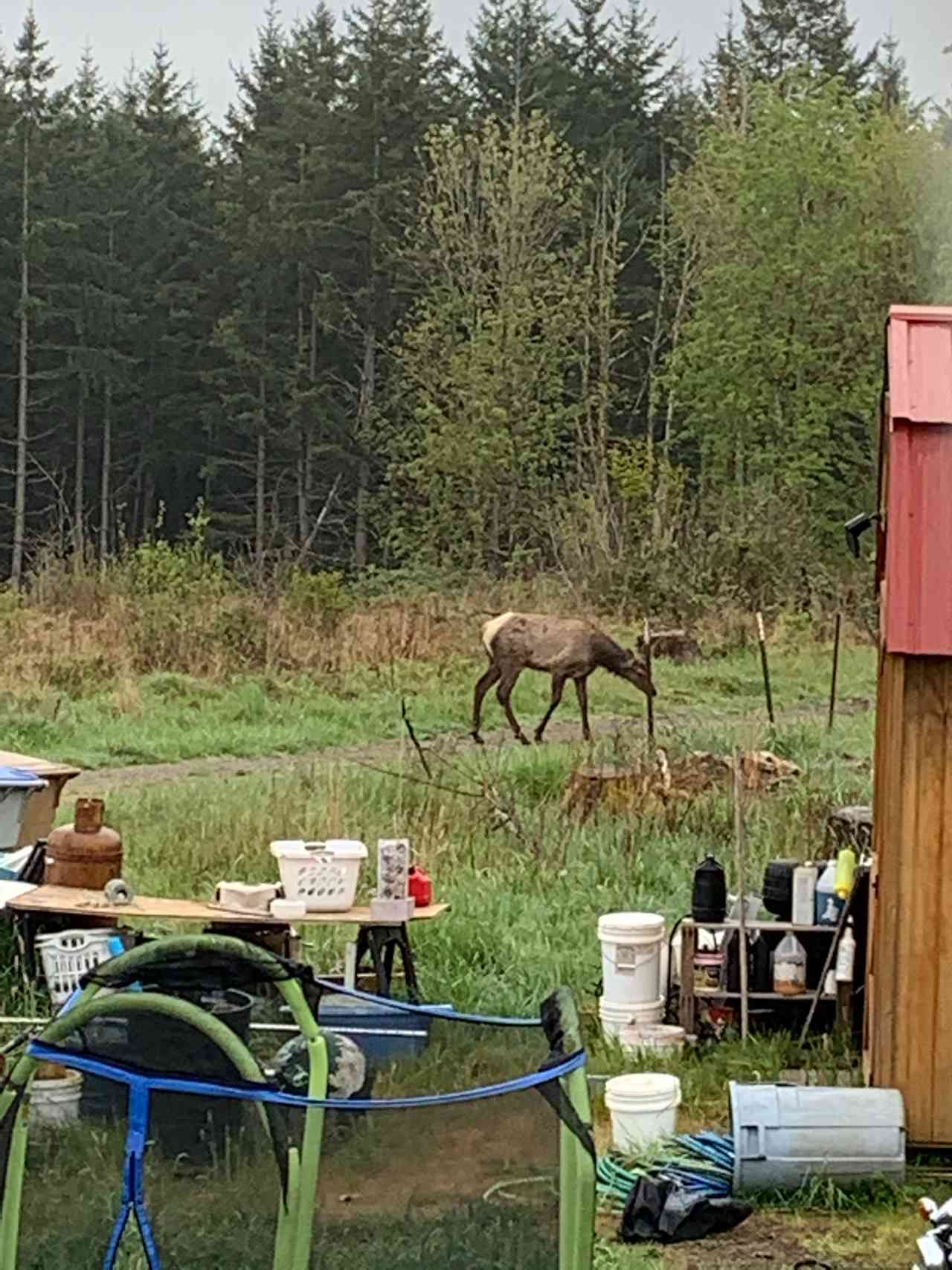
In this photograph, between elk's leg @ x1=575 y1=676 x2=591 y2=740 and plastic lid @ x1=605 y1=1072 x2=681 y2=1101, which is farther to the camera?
elk's leg @ x1=575 y1=676 x2=591 y2=740

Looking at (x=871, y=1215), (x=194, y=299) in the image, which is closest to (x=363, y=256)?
(x=194, y=299)

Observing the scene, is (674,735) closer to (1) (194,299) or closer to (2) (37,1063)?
(2) (37,1063)

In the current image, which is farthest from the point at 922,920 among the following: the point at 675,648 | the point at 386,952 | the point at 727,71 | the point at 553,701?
the point at 727,71

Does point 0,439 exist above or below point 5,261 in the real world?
below

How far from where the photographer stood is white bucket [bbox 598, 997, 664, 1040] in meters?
5.86

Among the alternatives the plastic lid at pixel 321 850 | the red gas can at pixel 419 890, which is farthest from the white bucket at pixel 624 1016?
the plastic lid at pixel 321 850

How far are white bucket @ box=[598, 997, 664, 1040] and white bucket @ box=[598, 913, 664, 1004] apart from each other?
0.06 feet

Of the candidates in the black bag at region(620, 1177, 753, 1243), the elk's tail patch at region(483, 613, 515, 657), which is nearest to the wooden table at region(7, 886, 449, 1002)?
the black bag at region(620, 1177, 753, 1243)

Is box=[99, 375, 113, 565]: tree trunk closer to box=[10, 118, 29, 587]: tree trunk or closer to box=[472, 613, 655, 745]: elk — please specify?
box=[10, 118, 29, 587]: tree trunk

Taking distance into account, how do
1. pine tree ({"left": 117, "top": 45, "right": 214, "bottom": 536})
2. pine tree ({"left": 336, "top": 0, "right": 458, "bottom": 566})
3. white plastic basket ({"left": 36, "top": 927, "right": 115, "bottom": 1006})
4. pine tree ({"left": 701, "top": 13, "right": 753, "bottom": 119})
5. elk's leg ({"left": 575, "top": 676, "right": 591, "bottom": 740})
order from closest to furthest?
1. white plastic basket ({"left": 36, "top": 927, "right": 115, "bottom": 1006})
2. elk's leg ({"left": 575, "top": 676, "right": 591, "bottom": 740})
3. pine tree ({"left": 336, "top": 0, "right": 458, "bottom": 566})
4. pine tree ({"left": 701, "top": 13, "right": 753, "bottom": 119})
5. pine tree ({"left": 117, "top": 45, "right": 214, "bottom": 536})

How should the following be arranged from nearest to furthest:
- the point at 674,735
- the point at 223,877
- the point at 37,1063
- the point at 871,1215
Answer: the point at 37,1063, the point at 871,1215, the point at 223,877, the point at 674,735

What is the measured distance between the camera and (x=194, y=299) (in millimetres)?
33156

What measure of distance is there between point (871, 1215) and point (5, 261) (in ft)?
98.2

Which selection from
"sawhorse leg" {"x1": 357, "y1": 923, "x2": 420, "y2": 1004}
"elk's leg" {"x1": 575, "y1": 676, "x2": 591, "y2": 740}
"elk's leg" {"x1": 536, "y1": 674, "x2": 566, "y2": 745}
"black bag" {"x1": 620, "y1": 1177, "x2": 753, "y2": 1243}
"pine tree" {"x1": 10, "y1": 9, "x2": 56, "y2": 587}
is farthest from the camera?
"pine tree" {"x1": 10, "y1": 9, "x2": 56, "y2": 587}
